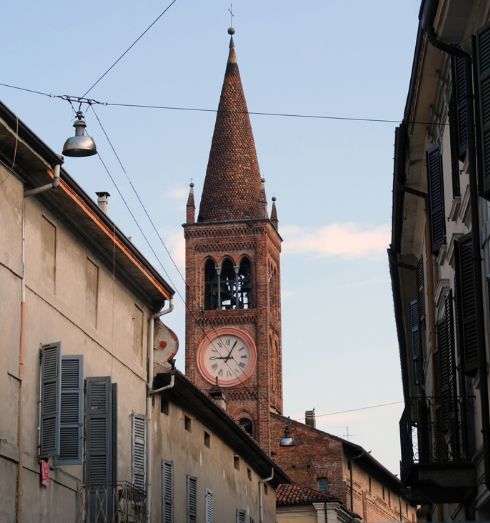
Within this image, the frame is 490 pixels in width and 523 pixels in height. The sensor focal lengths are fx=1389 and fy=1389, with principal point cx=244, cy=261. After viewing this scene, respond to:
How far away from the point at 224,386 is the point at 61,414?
56649 millimetres

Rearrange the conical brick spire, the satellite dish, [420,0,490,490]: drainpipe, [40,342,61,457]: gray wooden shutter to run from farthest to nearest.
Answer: the conical brick spire → the satellite dish → [40,342,61,457]: gray wooden shutter → [420,0,490,490]: drainpipe

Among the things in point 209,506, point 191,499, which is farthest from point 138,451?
point 209,506

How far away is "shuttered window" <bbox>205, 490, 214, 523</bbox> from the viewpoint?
1193 inches

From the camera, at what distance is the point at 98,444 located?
20375mm

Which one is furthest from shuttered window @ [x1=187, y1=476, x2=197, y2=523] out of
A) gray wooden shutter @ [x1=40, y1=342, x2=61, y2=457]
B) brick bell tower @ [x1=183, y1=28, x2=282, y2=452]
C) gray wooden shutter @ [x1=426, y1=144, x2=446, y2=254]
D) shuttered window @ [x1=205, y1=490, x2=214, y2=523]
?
brick bell tower @ [x1=183, y1=28, x2=282, y2=452]

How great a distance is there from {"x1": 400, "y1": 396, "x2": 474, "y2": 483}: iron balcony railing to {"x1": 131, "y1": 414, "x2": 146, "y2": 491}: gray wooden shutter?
576 cm

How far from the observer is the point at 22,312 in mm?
18016

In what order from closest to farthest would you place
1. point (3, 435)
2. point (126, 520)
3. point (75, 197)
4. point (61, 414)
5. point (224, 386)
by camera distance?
point (3, 435), point (61, 414), point (75, 197), point (126, 520), point (224, 386)

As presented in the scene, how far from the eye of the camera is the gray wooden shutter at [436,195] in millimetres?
17672

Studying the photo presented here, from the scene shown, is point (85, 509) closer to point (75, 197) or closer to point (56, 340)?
point (56, 340)

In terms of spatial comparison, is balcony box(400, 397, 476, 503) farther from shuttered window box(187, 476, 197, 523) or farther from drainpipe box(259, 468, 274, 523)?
drainpipe box(259, 468, 274, 523)

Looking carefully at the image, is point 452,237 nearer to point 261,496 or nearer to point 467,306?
point 467,306

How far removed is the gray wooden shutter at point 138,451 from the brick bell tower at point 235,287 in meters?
48.1

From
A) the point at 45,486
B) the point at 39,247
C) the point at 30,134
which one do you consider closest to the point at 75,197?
the point at 39,247
